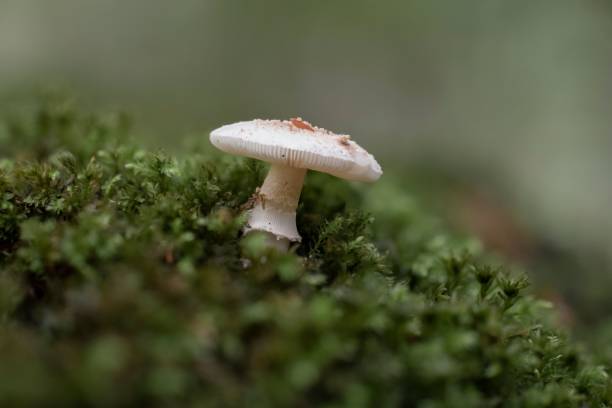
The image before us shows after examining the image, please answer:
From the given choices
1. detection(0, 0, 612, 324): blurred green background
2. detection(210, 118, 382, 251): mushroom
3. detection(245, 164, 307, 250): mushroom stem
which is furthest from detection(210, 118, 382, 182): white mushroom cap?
detection(0, 0, 612, 324): blurred green background

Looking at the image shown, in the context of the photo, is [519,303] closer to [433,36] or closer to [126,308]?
[126,308]

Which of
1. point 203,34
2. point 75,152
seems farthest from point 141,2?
point 75,152

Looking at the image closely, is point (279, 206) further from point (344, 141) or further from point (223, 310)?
point (223, 310)

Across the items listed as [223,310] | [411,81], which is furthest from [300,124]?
[411,81]

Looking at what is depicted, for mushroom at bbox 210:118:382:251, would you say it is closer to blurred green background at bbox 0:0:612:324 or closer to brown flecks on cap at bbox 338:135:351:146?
brown flecks on cap at bbox 338:135:351:146

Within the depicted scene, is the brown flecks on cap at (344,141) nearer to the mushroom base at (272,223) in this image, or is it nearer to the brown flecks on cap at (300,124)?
the brown flecks on cap at (300,124)

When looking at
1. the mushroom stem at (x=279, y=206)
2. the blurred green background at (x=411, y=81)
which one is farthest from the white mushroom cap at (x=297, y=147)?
the blurred green background at (x=411, y=81)
